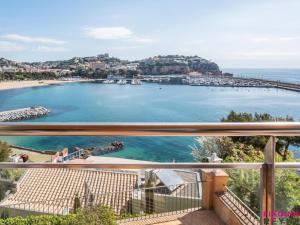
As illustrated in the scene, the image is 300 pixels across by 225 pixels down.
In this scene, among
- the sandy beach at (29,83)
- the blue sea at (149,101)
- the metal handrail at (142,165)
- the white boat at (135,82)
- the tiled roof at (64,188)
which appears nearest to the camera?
the metal handrail at (142,165)

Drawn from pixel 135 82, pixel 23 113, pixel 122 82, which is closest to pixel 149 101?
pixel 135 82

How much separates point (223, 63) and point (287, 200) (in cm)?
2395

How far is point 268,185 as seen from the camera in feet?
4.58

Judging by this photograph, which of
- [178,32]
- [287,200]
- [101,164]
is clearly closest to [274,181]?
[287,200]

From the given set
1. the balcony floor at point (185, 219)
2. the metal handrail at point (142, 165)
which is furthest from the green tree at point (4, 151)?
the balcony floor at point (185, 219)

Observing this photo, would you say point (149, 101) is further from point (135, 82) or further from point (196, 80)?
point (196, 80)

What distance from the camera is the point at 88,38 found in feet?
139

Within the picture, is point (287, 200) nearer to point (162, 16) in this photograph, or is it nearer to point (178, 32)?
point (162, 16)

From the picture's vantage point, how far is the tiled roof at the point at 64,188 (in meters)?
1.49

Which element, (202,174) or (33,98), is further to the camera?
(33,98)

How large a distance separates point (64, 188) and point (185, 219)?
62cm

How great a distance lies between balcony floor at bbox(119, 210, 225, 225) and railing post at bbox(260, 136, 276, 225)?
24cm

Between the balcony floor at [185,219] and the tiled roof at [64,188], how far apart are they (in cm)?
15

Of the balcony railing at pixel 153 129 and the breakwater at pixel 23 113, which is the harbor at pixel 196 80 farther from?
the balcony railing at pixel 153 129
